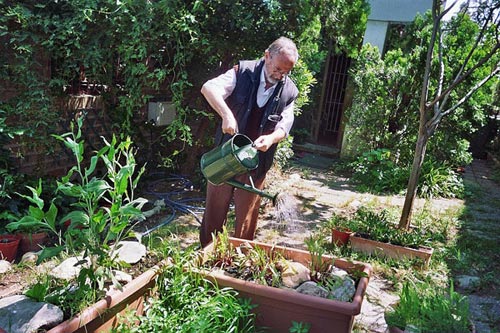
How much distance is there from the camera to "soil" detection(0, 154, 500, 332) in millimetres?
2562

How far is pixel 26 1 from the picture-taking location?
3480mm

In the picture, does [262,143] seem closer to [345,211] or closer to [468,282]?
[468,282]

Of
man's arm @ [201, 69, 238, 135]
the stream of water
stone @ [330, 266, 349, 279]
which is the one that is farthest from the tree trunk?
man's arm @ [201, 69, 238, 135]

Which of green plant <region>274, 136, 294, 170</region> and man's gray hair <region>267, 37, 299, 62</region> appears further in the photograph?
green plant <region>274, 136, 294, 170</region>

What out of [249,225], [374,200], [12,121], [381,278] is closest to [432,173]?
[374,200]

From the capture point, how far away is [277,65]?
2.24 meters

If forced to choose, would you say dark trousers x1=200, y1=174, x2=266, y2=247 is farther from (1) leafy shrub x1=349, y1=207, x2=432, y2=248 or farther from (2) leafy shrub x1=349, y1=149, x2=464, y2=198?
(2) leafy shrub x1=349, y1=149, x2=464, y2=198

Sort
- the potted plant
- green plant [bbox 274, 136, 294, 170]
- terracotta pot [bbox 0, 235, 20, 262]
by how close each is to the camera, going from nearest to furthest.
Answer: the potted plant
terracotta pot [bbox 0, 235, 20, 262]
green plant [bbox 274, 136, 294, 170]

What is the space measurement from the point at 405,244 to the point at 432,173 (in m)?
2.67

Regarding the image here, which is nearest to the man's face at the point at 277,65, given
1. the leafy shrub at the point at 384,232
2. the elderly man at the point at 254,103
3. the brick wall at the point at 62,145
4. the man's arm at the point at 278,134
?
the elderly man at the point at 254,103

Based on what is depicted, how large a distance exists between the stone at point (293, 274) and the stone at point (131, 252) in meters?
0.68

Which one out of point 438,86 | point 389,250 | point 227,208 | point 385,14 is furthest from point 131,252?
point 385,14

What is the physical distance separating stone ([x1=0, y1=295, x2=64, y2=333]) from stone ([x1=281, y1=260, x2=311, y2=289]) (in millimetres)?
952

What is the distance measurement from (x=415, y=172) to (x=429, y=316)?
1976 millimetres
